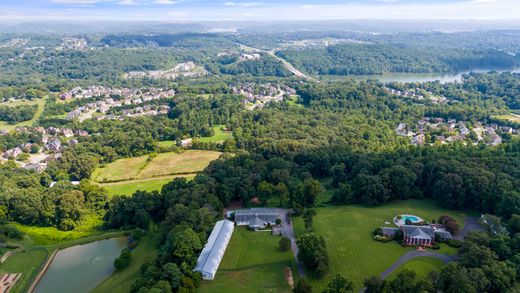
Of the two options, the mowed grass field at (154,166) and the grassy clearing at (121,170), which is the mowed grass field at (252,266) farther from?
the grassy clearing at (121,170)

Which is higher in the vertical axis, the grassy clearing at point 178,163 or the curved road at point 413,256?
the curved road at point 413,256

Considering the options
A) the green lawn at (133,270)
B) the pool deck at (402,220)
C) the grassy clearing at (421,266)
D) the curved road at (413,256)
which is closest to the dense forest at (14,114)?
the green lawn at (133,270)

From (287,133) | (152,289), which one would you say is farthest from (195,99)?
(152,289)

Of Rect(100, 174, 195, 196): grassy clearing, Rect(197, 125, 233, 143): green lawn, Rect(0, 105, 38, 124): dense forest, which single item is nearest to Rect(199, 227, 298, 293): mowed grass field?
Rect(100, 174, 195, 196): grassy clearing

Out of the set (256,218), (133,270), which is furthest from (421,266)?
(133,270)

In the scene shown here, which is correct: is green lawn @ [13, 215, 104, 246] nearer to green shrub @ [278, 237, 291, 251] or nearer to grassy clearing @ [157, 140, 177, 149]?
green shrub @ [278, 237, 291, 251]

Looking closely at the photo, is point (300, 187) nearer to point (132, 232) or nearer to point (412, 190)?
point (412, 190)

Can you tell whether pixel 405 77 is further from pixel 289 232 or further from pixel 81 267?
pixel 81 267
